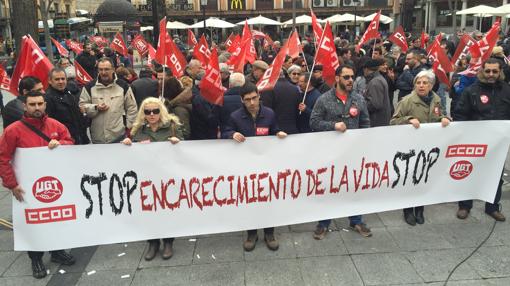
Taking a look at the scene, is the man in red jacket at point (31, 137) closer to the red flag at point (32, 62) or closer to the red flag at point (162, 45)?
the red flag at point (32, 62)

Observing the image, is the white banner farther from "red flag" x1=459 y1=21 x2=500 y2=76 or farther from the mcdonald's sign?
the mcdonald's sign

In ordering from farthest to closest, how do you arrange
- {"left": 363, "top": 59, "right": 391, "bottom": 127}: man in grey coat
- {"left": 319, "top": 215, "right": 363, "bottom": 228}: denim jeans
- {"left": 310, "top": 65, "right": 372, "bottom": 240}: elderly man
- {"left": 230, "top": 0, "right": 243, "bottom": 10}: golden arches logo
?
{"left": 230, "top": 0, "right": 243, "bottom": 10}: golden arches logo, {"left": 363, "top": 59, "right": 391, "bottom": 127}: man in grey coat, {"left": 319, "top": 215, "right": 363, "bottom": 228}: denim jeans, {"left": 310, "top": 65, "right": 372, "bottom": 240}: elderly man

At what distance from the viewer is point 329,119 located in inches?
180

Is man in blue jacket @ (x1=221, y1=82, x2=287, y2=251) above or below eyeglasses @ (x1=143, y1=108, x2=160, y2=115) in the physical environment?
below

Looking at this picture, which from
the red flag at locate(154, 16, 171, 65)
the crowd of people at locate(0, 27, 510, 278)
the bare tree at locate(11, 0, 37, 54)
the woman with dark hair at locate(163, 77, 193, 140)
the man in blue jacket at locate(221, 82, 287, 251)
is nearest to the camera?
the crowd of people at locate(0, 27, 510, 278)

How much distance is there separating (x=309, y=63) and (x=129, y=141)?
22.0ft

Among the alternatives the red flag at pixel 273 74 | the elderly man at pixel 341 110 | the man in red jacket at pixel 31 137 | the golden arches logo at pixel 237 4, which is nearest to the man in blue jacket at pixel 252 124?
the elderly man at pixel 341 110

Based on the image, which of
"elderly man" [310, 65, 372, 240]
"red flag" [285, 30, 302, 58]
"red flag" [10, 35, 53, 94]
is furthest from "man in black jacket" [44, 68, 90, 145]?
"red flag" [285, 30, 302, 58]

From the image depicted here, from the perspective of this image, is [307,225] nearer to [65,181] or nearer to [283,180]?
[283,180]

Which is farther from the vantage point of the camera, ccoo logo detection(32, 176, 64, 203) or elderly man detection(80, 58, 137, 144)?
elderly man detection(80, 58, 137, 144)

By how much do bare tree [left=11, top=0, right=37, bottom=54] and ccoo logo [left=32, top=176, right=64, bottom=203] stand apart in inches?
273

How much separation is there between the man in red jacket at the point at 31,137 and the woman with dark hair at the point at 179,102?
4.91 ft

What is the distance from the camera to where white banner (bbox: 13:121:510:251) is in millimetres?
4020

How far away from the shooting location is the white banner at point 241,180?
13.2 feet
